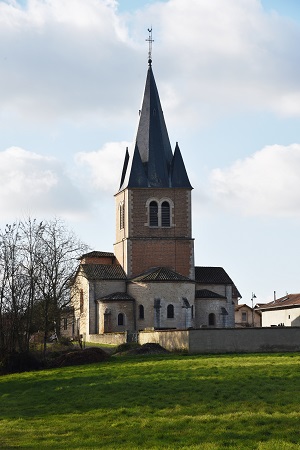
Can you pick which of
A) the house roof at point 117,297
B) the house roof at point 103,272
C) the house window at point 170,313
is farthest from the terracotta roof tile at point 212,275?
the house roof at point 103,272

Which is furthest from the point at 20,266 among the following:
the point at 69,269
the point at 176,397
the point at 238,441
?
the point at 238,441

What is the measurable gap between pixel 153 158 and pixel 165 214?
4889 mm

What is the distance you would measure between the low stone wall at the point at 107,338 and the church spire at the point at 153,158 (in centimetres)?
1320

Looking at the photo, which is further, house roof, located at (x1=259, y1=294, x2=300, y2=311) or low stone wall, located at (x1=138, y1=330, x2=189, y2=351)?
house roof, located at (x1=259, y1=294, x2=300, y2=311)

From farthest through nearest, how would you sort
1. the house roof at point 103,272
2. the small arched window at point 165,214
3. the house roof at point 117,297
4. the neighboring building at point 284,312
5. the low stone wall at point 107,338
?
1. the small arched window at point 165,214
2. the house roof at point 103,272
3. the neighboring building at point 284,312
4. the house roof at point 117,297
5. the low stone wall at point 107,338

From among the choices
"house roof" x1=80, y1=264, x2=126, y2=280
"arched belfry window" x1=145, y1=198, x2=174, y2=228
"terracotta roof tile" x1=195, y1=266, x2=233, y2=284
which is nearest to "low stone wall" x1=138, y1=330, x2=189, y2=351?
"house roof" x1=80, y1=264, x2=126, y2=280

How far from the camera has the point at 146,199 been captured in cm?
6881

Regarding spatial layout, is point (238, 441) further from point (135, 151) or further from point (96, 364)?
point (135, 151)

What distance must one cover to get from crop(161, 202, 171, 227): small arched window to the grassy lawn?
35.6 metres

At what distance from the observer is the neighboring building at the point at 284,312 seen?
67.1 m

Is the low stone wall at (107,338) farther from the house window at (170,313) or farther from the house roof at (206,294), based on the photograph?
the house roof at (206,294)

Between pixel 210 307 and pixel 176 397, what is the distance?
44620 mm

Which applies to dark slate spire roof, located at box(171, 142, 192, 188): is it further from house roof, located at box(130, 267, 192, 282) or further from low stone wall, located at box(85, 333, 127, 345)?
low stone wall, located at box(85, 333, 127, 345)

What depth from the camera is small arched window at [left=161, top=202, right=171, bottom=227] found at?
69000 millimetres
